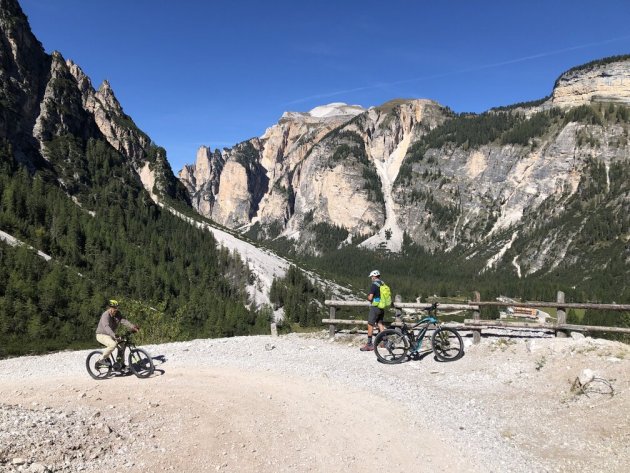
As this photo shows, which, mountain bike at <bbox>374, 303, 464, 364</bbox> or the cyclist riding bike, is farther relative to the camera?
mountain bike at <bbox>374, 303, 464, 364</bbox>

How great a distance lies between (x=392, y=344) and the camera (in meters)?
18.7

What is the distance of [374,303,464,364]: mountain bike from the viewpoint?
60.6 feet

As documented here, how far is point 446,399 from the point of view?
48.4 feet

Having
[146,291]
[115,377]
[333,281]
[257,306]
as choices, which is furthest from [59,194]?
[115,377]

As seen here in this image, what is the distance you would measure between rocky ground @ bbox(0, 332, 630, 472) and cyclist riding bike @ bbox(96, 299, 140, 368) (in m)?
1.07

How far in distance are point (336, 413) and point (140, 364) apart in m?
8.35

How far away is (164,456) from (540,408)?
10.9m

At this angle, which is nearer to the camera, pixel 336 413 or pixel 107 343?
pixel 336 413

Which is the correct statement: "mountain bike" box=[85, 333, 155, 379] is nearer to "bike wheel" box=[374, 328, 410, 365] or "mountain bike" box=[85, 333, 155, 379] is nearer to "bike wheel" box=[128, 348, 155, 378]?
"bike wheel" box=[128, 348, 155, 378]

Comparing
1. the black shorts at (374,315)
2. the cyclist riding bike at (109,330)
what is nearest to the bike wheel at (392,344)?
the black shorts at (374,315)

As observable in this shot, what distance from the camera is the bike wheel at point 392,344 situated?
18473 mm

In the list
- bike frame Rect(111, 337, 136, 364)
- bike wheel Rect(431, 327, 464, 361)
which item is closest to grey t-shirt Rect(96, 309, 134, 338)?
bike frame Rect(111, 337, 136, 364)

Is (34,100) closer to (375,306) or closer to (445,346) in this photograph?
(375,306)

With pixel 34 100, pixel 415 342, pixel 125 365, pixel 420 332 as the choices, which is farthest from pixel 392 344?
pixel 34 100
